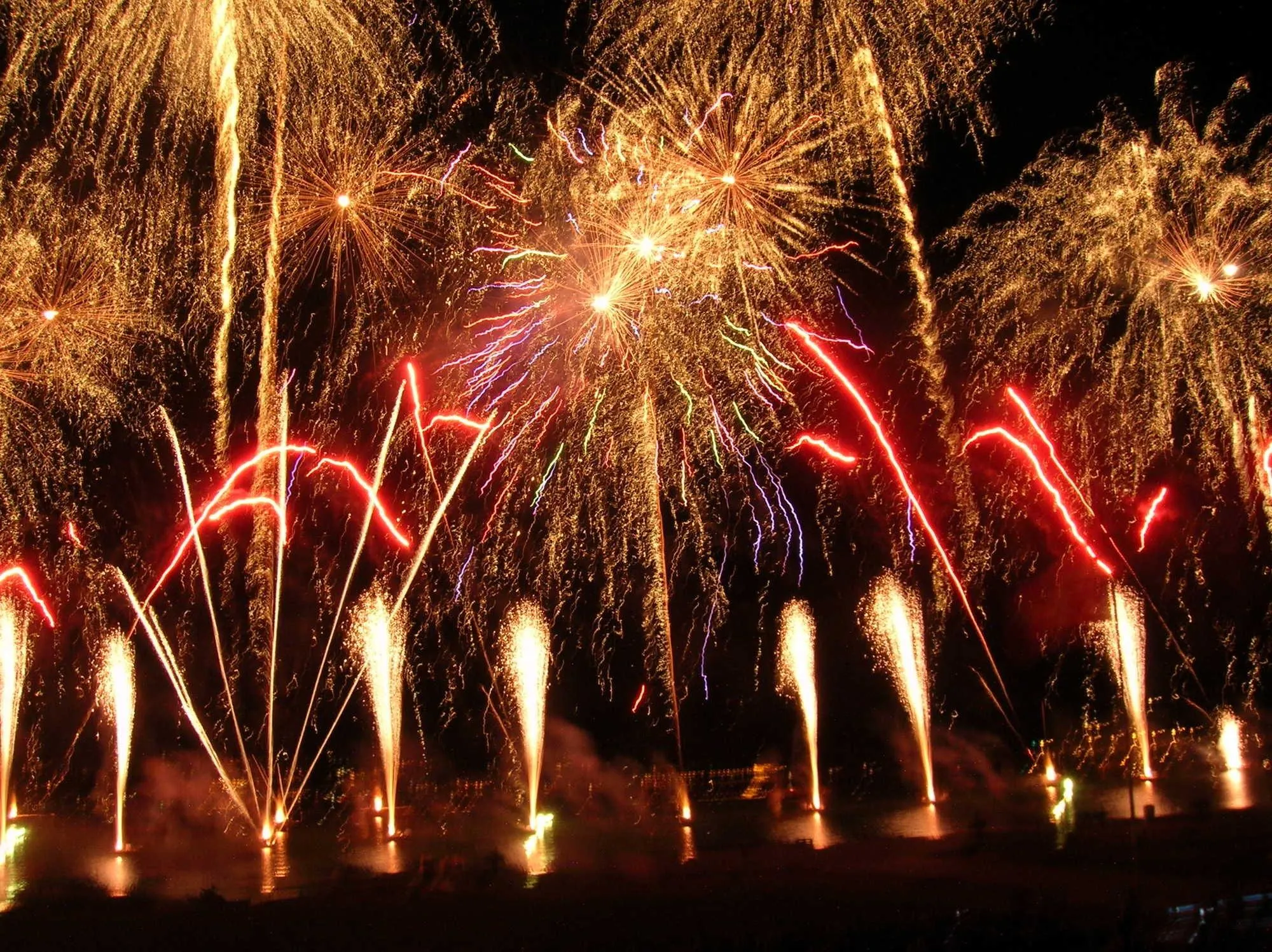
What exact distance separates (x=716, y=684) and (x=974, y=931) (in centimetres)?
1679

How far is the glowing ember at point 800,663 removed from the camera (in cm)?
2356

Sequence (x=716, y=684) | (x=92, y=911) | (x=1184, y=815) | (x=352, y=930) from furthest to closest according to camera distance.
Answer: (x=716, y=684) < (x=1184, y=815) < (x=92, y=911) < (x=352, y=930)

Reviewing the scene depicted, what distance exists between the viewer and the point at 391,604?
20.5m

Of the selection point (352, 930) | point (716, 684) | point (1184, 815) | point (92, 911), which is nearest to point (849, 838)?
point (1184, 815)

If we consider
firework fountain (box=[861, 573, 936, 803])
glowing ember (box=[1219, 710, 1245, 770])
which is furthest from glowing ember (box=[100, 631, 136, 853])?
glowing ember (box=[1219, 710, 1245, 770])

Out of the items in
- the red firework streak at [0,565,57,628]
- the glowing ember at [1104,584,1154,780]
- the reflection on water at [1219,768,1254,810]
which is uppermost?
the red firework streak at [0,565,57,628]

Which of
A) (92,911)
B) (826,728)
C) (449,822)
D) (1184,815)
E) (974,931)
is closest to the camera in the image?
(974,931)

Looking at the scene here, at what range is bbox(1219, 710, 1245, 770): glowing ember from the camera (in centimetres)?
2184

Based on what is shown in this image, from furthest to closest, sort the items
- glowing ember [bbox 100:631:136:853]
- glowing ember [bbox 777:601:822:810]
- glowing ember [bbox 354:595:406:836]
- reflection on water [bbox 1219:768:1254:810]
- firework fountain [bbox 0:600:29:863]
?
1. glowing ember [bbox 777:601:822:810]
2. glowing ember [bbox 100:631:136:853]
3. glowing ember [bbox 354:595:406:836]
4. firework fountain [bbox 0:600:29:863]
5. reflection on water [bbox 1219:768:1254:810]

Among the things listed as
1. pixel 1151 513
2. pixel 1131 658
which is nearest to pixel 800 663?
pixel 1131 658

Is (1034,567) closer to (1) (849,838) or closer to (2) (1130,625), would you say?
(2) (1130,625)

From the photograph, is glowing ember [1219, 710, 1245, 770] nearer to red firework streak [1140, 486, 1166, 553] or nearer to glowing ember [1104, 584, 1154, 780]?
glowing ember [1104, 584, 1154, 780]

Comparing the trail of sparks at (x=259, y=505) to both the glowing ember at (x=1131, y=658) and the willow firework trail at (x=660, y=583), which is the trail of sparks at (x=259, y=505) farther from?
the glowing ember at (x=1131, y=658)

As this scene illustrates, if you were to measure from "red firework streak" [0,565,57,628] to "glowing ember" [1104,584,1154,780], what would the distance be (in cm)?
1998
